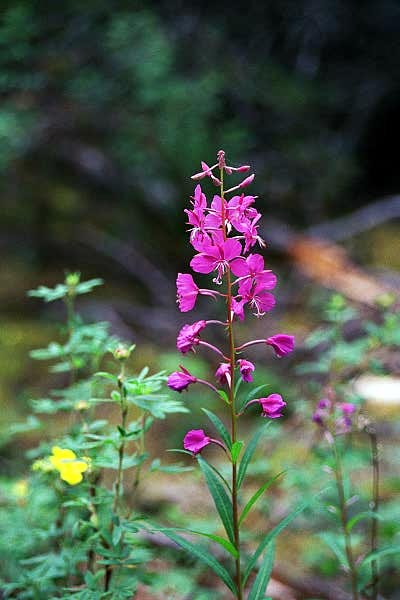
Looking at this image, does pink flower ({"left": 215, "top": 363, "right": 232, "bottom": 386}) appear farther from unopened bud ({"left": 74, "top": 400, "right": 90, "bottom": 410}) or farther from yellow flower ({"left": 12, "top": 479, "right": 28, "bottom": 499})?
yellow flower ({"left": 12, "top": 479, "right": 28, "bottom": 499})

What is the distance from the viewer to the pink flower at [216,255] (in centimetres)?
99

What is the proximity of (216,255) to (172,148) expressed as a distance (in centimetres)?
227

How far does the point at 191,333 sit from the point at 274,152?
3615 mm

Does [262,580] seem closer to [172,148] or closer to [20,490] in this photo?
[20,490]

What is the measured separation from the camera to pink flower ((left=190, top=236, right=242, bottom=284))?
99cm

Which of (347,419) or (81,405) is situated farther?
(347,419)

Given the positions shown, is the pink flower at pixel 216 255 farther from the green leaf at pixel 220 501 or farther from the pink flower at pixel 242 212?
the green leaf at pixel 220 501

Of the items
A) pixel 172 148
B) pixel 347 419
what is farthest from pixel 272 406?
pixel 172 148

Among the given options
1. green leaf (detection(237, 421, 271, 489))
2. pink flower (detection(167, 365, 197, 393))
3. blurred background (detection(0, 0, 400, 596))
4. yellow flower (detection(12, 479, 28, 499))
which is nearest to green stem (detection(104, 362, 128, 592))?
pink flower (detection(167, 365, 197, 393))

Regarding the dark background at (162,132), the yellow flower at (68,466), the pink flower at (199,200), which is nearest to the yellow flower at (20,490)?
the yellow flower at (68,466)

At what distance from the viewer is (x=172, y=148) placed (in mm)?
3141

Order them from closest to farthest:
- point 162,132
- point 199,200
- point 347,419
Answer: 1. point 199,200
2. point 347,419
3. point 162,132

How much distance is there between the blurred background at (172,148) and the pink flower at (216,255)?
186 centimetres

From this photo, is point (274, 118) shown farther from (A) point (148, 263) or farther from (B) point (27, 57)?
(B) point (27, 57)
